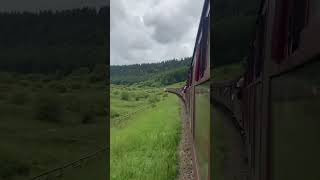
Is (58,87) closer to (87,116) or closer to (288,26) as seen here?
(87,116)

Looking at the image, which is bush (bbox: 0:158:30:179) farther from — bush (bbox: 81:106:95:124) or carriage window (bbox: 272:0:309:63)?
carriage window (bbox: 272:0:309:63)

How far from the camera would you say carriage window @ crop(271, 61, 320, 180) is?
910 millimetres

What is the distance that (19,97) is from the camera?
3.30 metres

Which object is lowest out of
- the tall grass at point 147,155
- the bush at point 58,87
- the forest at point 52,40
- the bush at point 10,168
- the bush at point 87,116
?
the tall grass at point 147,155

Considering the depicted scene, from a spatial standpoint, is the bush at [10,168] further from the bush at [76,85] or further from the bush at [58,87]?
the bush at [76,85]

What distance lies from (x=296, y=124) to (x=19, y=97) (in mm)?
2666

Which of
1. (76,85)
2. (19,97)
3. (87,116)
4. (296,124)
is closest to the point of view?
(296,124)

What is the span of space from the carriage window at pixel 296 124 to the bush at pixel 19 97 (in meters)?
2.30

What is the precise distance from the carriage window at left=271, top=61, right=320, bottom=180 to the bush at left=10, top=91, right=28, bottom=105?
2.30 m

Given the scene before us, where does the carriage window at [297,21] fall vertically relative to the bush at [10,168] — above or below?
above

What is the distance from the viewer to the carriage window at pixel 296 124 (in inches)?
35.8

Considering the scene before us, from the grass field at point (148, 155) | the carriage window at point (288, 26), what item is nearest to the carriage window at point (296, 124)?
the carriage window at point (288, 26)

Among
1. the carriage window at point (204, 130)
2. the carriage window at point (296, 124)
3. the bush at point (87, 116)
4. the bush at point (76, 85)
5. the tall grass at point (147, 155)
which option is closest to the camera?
the carriage window at point (296, 124)

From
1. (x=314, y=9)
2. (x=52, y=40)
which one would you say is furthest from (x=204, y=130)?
(x=314, y=9)
